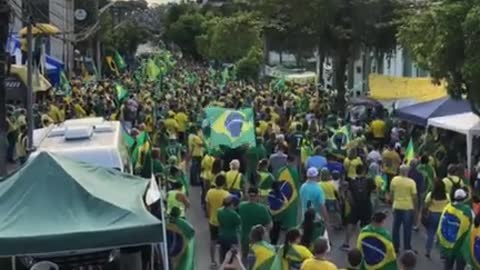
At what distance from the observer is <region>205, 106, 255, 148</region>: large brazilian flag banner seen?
69.3 feet

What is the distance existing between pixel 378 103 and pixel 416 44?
37.6 feet

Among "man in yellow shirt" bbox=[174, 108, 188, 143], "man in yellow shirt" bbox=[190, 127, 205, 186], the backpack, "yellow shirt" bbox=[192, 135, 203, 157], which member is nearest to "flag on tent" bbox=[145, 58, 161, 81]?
"man in yellow shirt" bbox=[174, 108, 188, 143]

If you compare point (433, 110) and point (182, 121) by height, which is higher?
point (433, 110)

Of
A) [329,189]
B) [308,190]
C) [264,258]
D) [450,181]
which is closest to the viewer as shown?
[264,258]

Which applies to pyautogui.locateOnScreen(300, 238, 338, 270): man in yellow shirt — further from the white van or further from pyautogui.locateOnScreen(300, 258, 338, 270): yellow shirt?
the white van

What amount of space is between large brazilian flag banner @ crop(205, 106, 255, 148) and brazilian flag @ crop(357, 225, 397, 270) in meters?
9.74

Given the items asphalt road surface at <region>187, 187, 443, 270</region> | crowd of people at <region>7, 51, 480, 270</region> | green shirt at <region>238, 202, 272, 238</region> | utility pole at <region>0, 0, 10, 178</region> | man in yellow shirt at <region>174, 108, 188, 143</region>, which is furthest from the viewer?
man in yellow shirt at <region>174, 108, 188, 143</region>

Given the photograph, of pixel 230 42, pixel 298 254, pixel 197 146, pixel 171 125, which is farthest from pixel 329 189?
pixel 230 42

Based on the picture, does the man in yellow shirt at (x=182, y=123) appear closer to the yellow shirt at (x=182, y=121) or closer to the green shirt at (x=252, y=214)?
the yellow shirt at (x=182, y=121)

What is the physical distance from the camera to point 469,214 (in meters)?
13.0

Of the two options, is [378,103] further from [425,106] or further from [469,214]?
[469,214]

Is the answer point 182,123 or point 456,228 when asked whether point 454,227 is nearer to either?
point 456,228

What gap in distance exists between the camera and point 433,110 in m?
25.7

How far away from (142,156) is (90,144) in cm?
448
